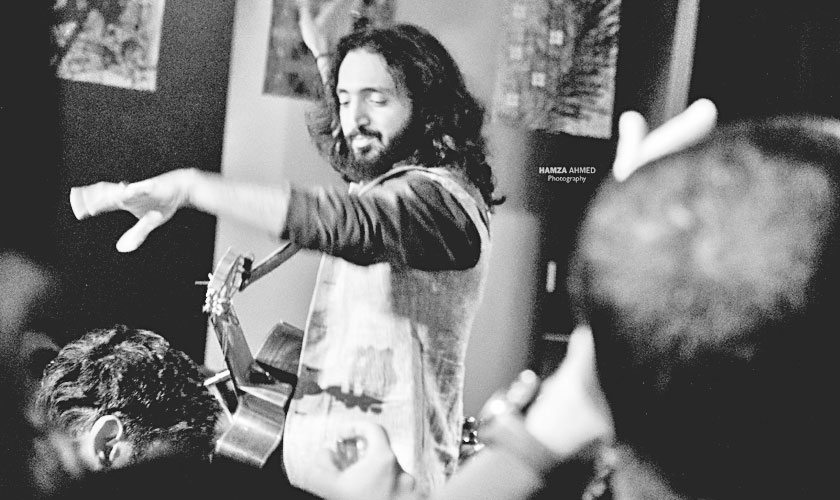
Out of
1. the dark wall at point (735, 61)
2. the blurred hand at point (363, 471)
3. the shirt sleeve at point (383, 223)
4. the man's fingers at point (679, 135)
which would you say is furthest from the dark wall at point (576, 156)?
the blurred hand at point (363, 471)

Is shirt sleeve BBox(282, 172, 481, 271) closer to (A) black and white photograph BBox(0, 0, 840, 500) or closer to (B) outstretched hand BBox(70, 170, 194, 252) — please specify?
(A) black and white photograph BBox(0, 0, 840, 500)

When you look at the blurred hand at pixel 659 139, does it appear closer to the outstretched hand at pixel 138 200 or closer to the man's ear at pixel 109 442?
the outstretched hand at pixel 138 200

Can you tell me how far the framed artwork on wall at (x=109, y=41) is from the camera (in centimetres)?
140

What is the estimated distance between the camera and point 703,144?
51.7 inches

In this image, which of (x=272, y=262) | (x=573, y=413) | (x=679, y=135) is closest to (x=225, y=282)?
(x=272, y=262)

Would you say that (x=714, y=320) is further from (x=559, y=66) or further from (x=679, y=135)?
(x=559, y=66)

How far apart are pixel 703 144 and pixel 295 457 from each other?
2.86 feet

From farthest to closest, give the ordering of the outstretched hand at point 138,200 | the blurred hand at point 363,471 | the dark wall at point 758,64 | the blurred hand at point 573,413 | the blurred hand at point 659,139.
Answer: the dark wall at point 758,64 → the outstretched hand at point 138,200 → the blurred hand at point 363,471 → the blurred hand at point 659,139 → the blurred hand at point 573,413

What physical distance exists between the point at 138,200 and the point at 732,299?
39.7 inches

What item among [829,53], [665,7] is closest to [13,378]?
[665,7]

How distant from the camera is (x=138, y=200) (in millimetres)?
1390

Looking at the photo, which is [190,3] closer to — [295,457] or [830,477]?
[295,457]

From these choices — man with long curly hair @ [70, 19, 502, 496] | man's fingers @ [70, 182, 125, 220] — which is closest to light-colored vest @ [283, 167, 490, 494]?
man with long curly hair @ [70, 19, 502, 496]

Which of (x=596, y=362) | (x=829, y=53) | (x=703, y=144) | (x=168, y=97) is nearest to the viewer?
(x=596, y=362)
